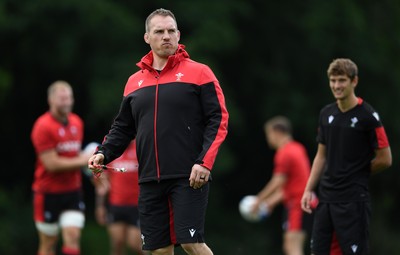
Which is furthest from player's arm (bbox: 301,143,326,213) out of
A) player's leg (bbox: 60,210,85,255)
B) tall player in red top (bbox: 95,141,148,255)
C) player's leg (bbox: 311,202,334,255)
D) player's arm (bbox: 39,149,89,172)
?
tall player in red top (bbox: 95,141,148,255)

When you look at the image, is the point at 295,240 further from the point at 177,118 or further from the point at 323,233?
the point at 177,118

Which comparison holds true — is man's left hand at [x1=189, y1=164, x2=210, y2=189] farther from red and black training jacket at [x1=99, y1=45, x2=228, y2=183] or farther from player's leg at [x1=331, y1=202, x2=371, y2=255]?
player's leg at [x1=331, y1=202, x2=371, y2=255]

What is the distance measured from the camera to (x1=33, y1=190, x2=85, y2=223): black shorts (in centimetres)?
1092

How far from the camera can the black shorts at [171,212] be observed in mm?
7070

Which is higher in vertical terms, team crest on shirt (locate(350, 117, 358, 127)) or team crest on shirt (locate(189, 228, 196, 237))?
team crest on shirt (locate(350, 117, 358, 127))

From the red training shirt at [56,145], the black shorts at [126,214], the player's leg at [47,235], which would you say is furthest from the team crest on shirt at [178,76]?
the black shorts at [126,214]

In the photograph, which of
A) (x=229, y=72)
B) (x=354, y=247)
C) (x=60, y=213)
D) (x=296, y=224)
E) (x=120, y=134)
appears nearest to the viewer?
(x=120, y=134)

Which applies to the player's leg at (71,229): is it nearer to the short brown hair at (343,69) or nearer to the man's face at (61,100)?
the man's face at (61,100)

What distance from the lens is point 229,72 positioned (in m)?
22.2

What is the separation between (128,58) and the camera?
19.3m

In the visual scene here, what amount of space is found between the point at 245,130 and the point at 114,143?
14.9m

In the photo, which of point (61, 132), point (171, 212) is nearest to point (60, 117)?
point (61, 132)

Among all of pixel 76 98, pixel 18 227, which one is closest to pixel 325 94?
pixel 76 98

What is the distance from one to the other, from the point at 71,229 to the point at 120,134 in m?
3.53
